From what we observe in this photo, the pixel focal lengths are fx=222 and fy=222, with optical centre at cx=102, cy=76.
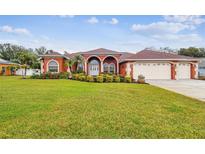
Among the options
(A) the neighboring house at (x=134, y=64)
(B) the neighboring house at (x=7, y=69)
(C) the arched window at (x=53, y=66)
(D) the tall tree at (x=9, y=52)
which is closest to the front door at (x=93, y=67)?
(A) the neighboring house at (x=134, y=64)

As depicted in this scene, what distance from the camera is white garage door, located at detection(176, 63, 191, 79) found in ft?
73.6

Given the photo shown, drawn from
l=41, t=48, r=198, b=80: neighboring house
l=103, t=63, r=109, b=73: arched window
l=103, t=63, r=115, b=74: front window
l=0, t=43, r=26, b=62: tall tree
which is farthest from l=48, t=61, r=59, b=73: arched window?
l=0, t=43, r=26, b=62: tall tree

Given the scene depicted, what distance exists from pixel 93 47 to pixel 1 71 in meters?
13.2

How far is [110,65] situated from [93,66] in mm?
1854

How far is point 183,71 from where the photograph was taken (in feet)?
74.8

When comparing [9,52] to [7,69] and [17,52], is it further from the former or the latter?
[7,69]

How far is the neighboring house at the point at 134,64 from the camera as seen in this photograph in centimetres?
2152

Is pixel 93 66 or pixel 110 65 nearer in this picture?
pixel 93 66

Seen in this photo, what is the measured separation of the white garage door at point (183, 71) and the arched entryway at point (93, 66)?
8.24 meters

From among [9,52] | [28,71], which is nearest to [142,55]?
[28,71]

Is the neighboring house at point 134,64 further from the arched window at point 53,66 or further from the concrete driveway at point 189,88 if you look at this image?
the concrete driveway at point 189,88

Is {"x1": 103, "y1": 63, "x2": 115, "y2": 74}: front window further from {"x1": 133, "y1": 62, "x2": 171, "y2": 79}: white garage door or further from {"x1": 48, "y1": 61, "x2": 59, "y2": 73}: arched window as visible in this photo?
{"x1": 48, "y1": 61, "x2": 59, "y2": 73}: arched window

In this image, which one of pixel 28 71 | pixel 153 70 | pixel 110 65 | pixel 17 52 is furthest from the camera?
pixel 17 52
